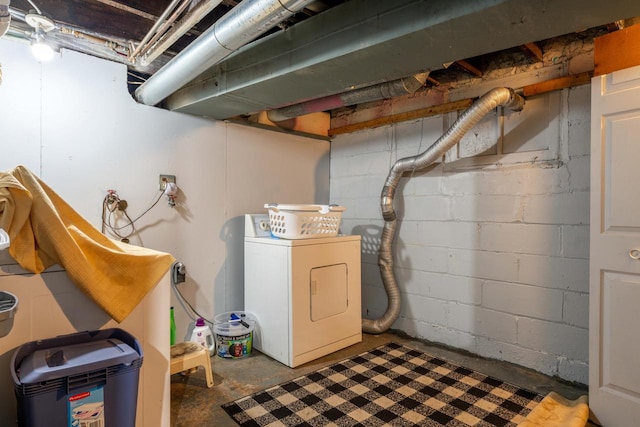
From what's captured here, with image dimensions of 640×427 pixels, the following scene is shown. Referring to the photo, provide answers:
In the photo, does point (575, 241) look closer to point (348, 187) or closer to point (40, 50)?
point (348, 187)

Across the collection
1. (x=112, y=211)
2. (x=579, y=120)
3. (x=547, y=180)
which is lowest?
(x=112, y=211)

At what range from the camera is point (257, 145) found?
300 centimetres

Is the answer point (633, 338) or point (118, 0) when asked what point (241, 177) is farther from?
point (633, 338)

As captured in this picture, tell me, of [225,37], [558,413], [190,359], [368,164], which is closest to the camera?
[225,37]

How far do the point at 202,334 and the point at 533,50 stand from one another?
2913 mm

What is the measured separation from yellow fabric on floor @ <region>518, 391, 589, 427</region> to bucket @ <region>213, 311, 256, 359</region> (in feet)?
5.78

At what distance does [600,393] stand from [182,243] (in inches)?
106

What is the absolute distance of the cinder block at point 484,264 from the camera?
2398 mm

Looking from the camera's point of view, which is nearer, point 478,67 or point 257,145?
point 478,67

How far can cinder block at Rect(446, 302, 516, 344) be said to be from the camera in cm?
241

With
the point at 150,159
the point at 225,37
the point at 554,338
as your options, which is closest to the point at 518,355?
the point at 554,338

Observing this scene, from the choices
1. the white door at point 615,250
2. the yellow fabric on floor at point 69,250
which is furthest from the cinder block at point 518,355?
the yellow fabric on floor at point 69,250

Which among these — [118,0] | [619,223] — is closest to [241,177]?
[118,0]

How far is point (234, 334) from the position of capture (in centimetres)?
251
